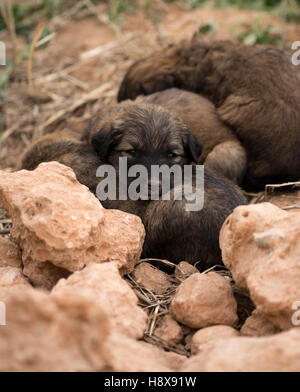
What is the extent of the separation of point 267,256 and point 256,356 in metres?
0.73

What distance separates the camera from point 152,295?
3.32 metres

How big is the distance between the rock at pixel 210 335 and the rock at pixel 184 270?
73 centimetres

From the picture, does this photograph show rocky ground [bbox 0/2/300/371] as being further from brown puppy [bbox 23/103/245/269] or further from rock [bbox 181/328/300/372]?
brown puppy [bbox 23/103/245/269]

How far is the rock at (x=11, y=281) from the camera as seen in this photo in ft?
9.55

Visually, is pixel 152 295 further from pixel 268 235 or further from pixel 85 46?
pixel 85 46

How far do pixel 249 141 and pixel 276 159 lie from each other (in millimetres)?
322

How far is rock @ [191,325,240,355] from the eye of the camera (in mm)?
2691

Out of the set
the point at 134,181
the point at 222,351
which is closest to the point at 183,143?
the point at 134,181

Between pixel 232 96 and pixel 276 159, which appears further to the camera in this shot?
pixel 232 96

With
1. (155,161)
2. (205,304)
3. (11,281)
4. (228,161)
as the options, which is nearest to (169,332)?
(205,304)

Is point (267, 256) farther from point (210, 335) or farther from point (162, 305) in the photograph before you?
point (162, 305)

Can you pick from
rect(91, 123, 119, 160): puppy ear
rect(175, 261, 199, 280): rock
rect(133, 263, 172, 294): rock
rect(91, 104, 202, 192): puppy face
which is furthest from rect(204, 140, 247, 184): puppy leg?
rect(133, 263, 172, 294): rock

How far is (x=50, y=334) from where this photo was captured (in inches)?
73.0

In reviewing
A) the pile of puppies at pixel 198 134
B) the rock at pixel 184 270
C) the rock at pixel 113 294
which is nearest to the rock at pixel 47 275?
the rock at pixel 113 294
